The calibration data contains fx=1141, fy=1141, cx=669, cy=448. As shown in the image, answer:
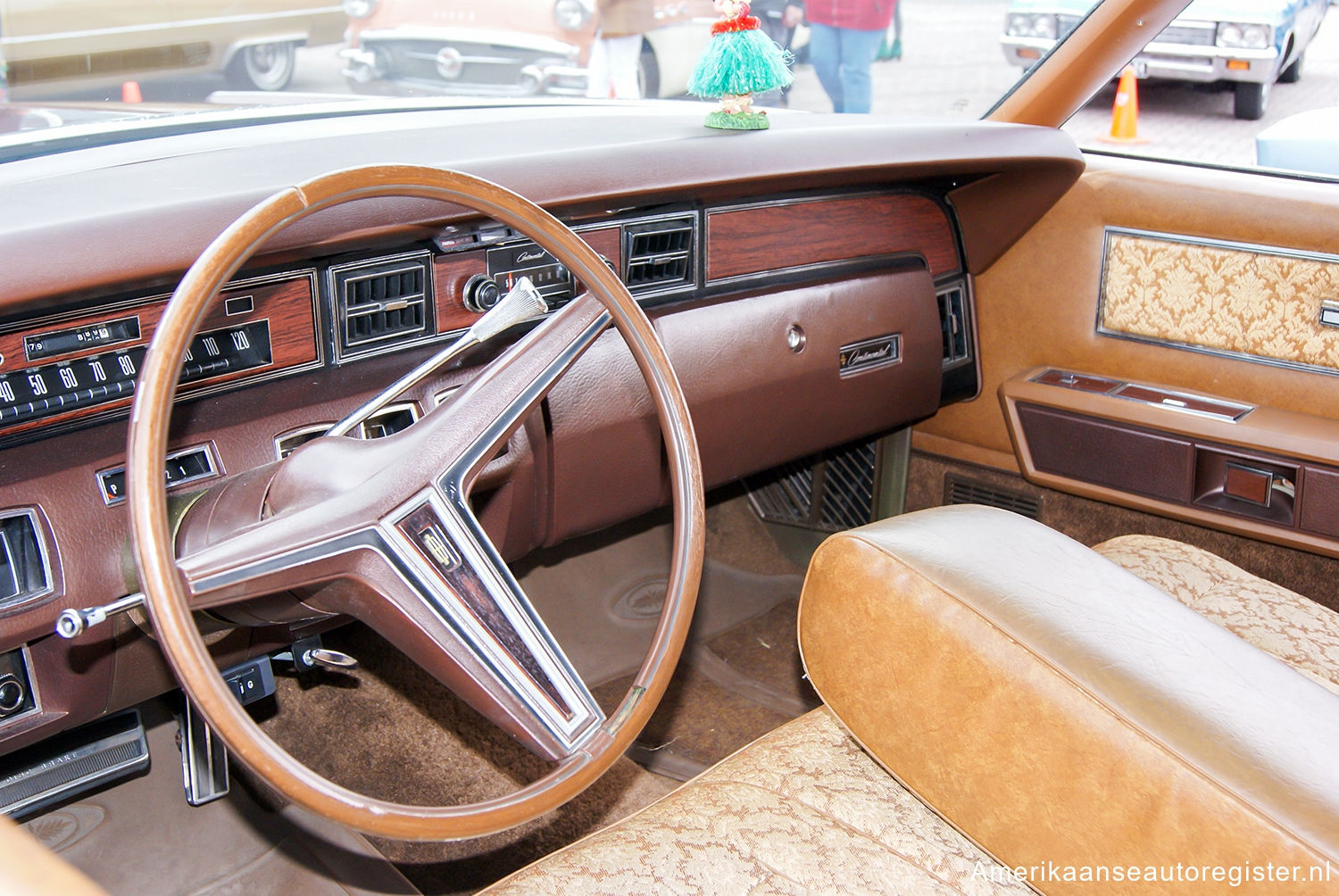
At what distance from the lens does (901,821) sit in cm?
111

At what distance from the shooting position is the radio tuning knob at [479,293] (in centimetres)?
158

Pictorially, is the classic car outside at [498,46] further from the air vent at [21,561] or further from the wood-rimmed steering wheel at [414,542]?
the air vent at [21,561]

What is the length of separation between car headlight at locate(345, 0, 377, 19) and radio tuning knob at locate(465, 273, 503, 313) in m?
0.86

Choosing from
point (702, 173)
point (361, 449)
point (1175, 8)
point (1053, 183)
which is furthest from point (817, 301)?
point (361, 449)

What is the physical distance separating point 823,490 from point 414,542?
1.73 m

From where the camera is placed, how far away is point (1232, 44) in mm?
2391

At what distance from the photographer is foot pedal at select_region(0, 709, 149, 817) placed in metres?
1.57

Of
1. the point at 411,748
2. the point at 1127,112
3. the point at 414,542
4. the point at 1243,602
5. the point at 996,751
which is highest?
the point at 1127,112

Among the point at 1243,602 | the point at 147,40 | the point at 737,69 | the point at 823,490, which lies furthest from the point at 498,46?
the point at 1243,602

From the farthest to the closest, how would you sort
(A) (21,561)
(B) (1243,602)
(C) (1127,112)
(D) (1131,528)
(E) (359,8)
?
(C) (1127,112) → (D) (1131,528) → (E) (359,8) → (B) (1243,602) → (A) (21,561)

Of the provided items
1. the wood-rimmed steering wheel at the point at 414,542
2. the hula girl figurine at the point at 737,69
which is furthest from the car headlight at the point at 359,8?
the wood-rimmed steering wheel at the point at 414,542

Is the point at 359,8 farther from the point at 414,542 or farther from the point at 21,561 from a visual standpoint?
the point at 414,542

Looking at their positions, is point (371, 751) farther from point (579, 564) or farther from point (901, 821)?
point (901, 821)

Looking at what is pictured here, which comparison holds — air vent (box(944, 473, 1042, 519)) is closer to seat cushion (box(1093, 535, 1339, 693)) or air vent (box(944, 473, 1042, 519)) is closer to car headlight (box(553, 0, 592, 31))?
seat cushion (box(1093, 535, 1339, 693))
